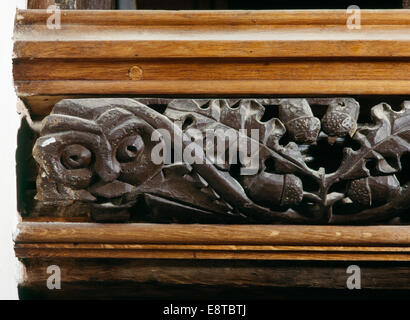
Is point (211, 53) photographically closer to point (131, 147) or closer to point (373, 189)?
point (131, 147)

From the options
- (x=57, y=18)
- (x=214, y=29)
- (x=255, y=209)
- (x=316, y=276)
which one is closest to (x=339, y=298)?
(x=316, y=276)

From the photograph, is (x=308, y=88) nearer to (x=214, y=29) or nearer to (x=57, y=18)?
(x=214, y=29)

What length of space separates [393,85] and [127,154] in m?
0.47

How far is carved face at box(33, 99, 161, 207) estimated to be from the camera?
0.78m

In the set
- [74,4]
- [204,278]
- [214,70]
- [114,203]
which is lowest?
[204,278]

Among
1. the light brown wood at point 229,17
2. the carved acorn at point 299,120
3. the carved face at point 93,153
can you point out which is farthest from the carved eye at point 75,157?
the carved acorn at point 299,120

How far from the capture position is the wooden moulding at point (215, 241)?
2.67 feet


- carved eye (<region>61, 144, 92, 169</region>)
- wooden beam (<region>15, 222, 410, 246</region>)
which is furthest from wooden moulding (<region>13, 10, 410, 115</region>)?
wooden beam (<region>15, 222, 410, 246</region>)

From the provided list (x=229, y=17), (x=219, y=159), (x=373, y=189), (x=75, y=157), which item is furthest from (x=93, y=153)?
(x=373, y=189)

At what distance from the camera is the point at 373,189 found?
80 centimetres

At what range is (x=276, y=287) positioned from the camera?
848 millimetres

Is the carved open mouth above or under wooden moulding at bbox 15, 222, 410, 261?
above

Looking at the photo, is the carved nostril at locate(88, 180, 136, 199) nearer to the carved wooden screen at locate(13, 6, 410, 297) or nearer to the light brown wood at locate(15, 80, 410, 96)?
the carved wooden screen at locate(13, 6, 410, 297)

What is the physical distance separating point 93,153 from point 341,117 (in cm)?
42
